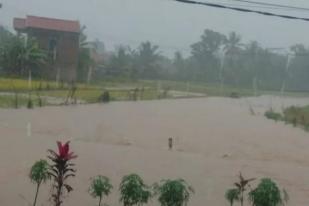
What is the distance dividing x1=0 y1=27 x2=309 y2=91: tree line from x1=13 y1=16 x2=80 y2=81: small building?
1116mm

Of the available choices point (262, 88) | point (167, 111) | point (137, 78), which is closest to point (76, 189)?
point (167, 111)

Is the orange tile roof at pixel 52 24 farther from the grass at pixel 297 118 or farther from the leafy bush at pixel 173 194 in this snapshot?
the leafy bush at pixel 173 194

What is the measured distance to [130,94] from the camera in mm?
28250

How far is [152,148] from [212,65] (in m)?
43.3

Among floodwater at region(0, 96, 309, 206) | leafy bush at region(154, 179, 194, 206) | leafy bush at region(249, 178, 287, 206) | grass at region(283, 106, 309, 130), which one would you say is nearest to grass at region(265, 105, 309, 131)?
grass at region(283, 106, 309, 130)

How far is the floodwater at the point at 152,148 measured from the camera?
8.24 metres

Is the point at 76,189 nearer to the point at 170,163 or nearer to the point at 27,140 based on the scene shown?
the point at 170,163

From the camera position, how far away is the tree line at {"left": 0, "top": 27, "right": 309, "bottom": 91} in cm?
4019

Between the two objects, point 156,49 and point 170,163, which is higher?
point 156,49

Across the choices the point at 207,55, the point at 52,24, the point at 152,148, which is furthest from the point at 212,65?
the point at 152,148

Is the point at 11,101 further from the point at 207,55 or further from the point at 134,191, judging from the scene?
the point at 207,55

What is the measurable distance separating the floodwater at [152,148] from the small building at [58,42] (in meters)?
10.9

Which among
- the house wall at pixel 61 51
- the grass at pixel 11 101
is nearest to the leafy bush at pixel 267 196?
the grass at pixel 11 101

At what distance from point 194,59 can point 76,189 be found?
49337 mm
